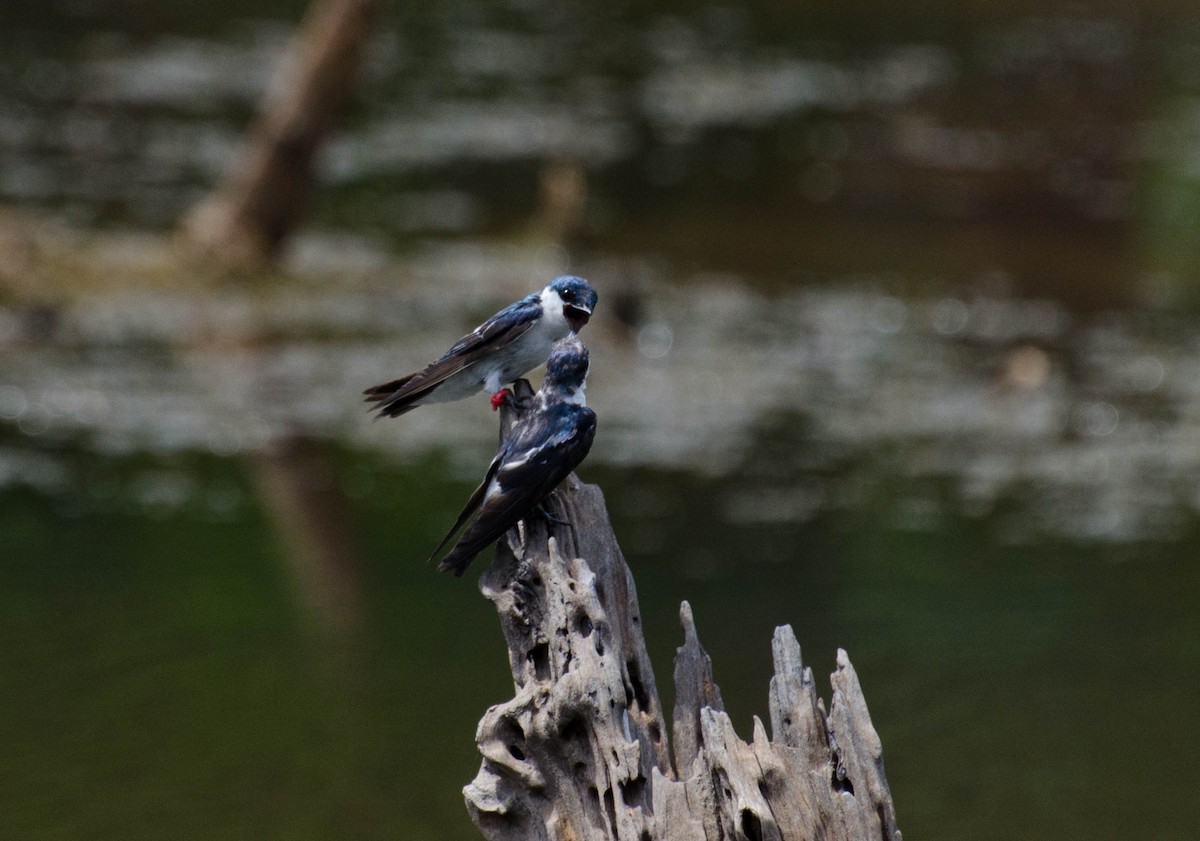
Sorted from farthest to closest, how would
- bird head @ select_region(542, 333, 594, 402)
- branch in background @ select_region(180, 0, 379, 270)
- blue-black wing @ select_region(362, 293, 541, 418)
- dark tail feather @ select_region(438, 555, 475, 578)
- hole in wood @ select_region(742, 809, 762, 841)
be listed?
1. branch in background @ select_region(180, 0, 379, 270)
2. blue-black wing @ select_region(362, 293, 541, 418)
3. bird head @ select_region(542, 333, 594, 402)
4. dark tail feather @ select_region(438, 555, 475, 578)
5. hole in wood @ select_region(742, 809, 762, 841)

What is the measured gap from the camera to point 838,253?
746 inches

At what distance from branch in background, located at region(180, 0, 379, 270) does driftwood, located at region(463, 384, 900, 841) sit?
12.1 m

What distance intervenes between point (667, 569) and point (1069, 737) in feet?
8.05

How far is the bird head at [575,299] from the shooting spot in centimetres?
503

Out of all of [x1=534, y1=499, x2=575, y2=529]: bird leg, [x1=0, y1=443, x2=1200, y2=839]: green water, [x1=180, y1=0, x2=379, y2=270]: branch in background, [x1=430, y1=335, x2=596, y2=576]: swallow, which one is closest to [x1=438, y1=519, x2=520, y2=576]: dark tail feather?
[x1=430, y1=335, x2=596, y2=576]: swallow

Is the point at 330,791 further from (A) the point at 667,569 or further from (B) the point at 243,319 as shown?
(B) the point at 243,319

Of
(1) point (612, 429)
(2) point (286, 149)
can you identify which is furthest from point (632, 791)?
(2) point (286, 149)

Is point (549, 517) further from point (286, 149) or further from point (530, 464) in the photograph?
point (286, 149)

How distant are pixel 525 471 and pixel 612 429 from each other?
28.1 ft

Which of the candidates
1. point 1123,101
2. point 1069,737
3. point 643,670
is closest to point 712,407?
point 1069,737

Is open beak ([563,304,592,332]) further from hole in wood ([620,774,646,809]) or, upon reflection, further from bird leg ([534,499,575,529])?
hole in wood ([620,774,646,809])

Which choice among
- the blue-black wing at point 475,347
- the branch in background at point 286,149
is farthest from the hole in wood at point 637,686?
the branch in background at point 286,149

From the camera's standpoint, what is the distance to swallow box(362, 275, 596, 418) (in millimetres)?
5051

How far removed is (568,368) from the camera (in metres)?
4.96
